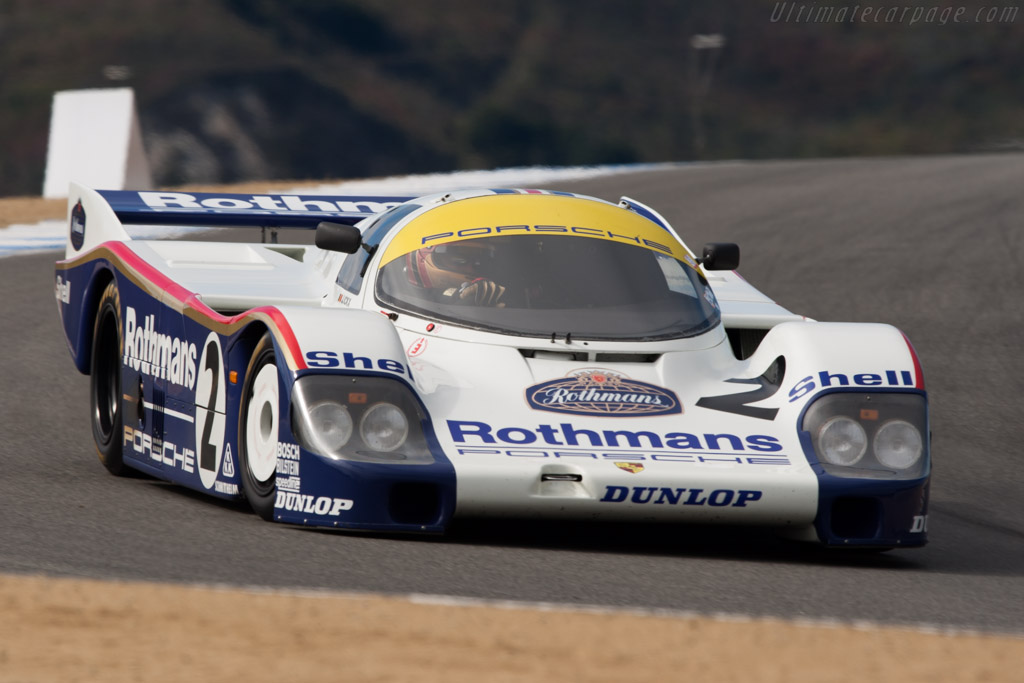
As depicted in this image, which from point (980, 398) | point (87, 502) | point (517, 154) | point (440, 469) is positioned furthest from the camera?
point (517, 154)

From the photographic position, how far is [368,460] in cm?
537

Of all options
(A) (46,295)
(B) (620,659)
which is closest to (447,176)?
(A) (46,295)

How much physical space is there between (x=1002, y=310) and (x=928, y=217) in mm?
3961

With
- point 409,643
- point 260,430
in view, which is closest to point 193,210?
point 260,430

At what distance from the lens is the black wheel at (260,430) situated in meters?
5.65

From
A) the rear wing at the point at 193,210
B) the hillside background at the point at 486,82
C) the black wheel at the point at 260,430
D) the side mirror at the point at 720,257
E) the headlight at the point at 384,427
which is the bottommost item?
the hillside background at the point at 486,82

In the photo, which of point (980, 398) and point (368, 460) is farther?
point (980, 398)

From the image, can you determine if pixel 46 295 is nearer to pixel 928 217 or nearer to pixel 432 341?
pixel 432 341

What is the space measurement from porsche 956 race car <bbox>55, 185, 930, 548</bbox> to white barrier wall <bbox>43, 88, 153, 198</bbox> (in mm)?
10403

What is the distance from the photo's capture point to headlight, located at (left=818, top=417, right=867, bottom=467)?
5.76 m

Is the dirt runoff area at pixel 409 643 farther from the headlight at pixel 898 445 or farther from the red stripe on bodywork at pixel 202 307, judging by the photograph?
the headlight at pixel 898 445

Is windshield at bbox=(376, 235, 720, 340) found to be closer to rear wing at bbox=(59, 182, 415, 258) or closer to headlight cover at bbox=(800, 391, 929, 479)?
headlight cover at bbox=(800, 391, 929, 479)

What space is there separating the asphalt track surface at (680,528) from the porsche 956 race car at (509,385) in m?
0.17

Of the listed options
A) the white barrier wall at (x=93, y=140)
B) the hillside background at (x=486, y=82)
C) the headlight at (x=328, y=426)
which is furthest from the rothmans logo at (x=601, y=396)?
the hillside background at (x=486, y=82)
